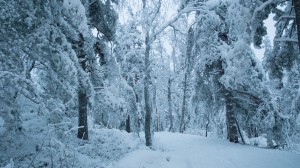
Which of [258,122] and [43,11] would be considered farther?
[258,122]

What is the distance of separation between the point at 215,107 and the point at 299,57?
→ 6.52 metres

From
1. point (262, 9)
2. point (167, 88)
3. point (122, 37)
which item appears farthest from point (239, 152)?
point (167, 88)

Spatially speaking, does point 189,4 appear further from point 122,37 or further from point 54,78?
point 122,37

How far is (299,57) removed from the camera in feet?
36.1

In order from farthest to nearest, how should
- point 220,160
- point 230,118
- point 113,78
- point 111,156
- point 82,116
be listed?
point 230,118 → point 113,78 → point 82,116 → point 111,156 → point 220,160

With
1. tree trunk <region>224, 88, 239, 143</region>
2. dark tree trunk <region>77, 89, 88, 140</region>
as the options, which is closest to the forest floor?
dark tree trunk <region>77, 89, 88, 140</region>

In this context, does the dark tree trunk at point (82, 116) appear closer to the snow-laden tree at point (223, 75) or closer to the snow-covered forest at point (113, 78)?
the snow-covered forest at point (113, 78)

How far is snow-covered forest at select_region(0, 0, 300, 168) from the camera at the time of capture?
576 cm

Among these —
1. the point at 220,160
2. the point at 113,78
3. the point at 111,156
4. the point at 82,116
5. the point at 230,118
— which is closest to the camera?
the point at 220,160

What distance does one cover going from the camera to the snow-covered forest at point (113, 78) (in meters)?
5.76

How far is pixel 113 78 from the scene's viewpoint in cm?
1305

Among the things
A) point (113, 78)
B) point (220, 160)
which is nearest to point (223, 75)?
point (220, 160)

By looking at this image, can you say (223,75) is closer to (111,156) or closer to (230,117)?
(230,117)

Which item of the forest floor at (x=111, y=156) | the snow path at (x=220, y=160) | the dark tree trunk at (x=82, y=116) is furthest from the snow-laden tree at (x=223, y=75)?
the dark tree trunk at (x=82, y=116)
